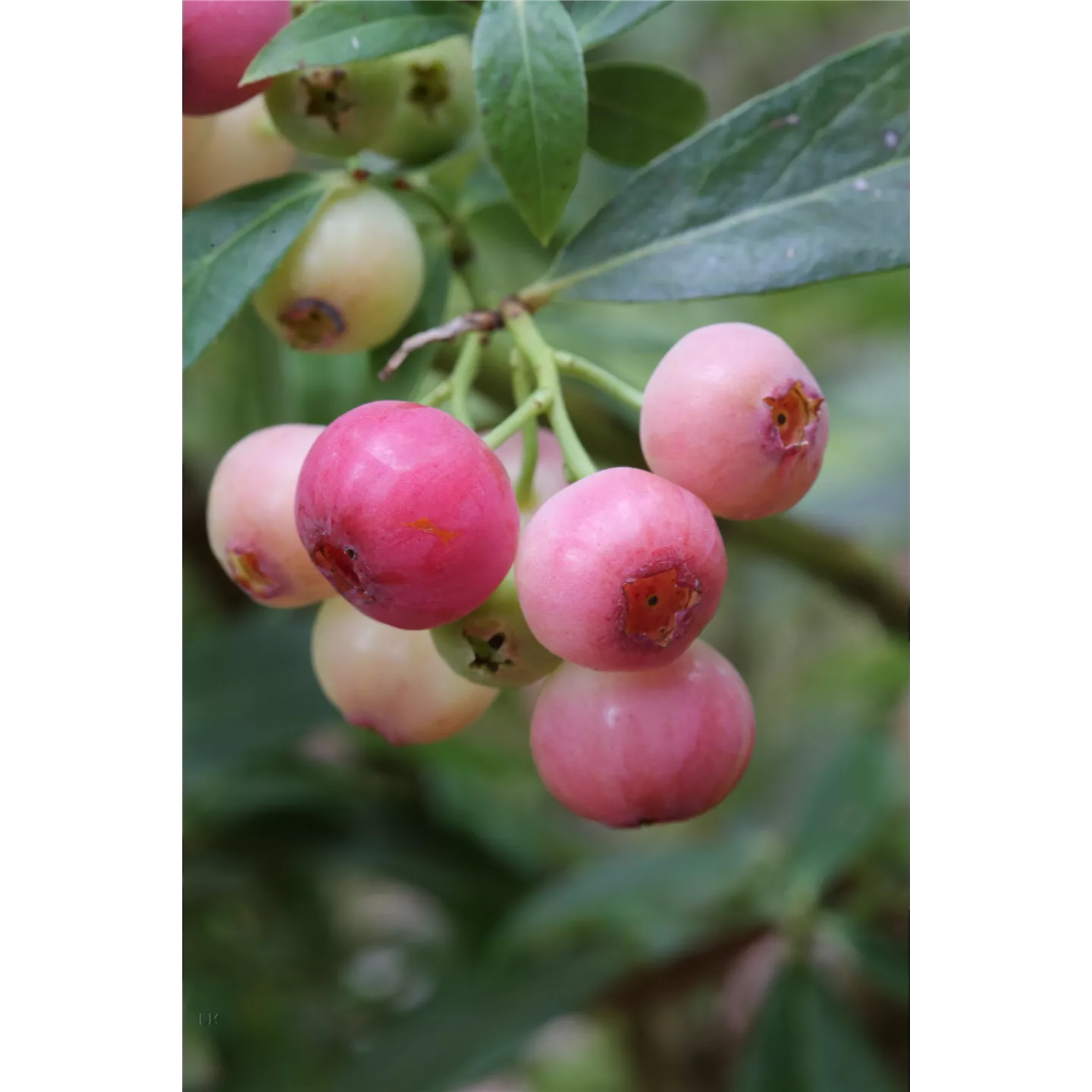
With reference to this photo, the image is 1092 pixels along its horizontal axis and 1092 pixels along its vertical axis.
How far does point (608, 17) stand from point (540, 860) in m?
0.85

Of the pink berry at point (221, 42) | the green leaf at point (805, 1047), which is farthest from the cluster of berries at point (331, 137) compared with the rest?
the green leaf at point (805, 1047)

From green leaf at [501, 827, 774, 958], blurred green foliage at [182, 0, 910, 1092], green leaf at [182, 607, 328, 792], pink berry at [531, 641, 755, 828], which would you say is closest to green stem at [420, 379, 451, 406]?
pink berry at [531, 641, 755, 828]

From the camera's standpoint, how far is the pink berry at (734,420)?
0.35 m

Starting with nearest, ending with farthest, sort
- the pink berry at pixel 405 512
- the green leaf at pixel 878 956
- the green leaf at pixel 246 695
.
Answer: the pink berry at pixel 405 512, the green leaf at pixel 246 695, the green leaf at pixel 878 956

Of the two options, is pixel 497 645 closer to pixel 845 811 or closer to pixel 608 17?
pixel 608 17

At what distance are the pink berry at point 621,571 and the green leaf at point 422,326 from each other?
0.15 m

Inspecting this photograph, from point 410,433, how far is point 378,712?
123 mm

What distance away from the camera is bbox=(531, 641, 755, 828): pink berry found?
14.2 inches

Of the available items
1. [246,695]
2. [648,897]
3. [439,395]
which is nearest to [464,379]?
[439,395]

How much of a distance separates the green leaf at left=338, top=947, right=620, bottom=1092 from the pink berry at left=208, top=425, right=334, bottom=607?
0.57 metres

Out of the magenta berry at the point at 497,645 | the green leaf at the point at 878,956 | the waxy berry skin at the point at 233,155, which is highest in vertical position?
the waxy berry skin at the point at 233,155

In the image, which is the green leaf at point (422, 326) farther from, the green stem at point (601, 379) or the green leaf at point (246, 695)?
the green leaf at point (246, 695)
